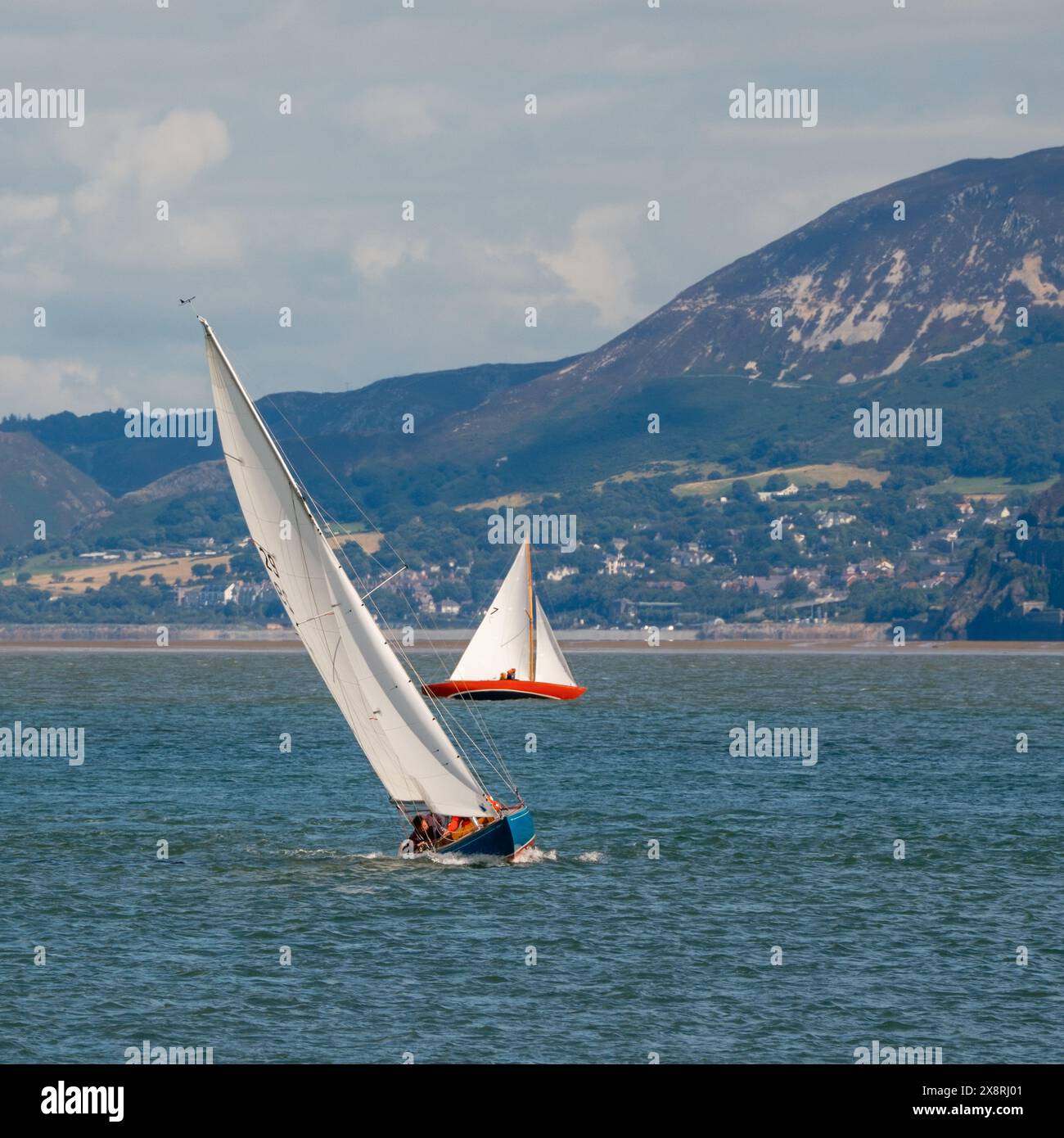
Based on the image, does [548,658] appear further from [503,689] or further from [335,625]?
[335,625]

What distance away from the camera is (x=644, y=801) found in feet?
248

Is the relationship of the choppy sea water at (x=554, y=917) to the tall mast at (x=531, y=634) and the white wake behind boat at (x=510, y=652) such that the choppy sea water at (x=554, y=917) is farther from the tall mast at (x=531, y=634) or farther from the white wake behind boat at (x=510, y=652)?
the tall mast at (x=531, y=634)

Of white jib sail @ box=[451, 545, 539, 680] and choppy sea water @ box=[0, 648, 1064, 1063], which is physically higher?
white jib sail @ box=[451, 545, 539, 680]

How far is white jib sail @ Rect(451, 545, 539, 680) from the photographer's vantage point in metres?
137

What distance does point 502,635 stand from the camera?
138 m

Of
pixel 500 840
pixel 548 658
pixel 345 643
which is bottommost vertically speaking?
pixel 500 840

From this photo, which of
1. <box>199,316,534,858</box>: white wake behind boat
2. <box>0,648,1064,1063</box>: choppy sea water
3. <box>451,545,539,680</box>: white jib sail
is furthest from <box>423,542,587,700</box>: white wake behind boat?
<box>199,316,534,858</box>: white wake behind boat

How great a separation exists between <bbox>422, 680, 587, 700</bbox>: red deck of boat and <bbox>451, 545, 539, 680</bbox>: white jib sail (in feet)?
1.67

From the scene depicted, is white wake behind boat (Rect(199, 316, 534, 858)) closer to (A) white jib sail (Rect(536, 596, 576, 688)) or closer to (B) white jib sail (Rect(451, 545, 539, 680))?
(B) white jib sail (Rect(451, 545, 539, 680))

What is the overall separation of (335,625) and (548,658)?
9190 cm

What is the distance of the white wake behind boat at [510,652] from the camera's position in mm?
136500

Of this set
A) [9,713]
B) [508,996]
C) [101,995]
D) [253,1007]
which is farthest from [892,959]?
[9,713]

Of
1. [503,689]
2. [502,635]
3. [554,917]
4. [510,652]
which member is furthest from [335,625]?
[503,689]

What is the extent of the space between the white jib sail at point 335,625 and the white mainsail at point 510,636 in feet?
268
